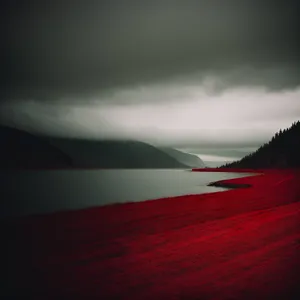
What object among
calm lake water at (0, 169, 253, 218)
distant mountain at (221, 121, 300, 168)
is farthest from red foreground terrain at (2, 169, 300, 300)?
distant mountain at (221, 121, 300, 168)

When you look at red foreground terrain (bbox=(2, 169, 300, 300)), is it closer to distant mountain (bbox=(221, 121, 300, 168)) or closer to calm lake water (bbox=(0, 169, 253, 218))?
calm lake water (bbox=(0, 169, 253, 218))

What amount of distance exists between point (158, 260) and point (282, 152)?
481 feet

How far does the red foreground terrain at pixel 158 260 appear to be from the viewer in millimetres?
5121

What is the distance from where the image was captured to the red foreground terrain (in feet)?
16.8

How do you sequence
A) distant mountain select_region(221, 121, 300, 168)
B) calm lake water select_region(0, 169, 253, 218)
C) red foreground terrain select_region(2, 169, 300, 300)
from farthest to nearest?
distant mountain select_region(221, 121, 300, 168)
calm lake water select_region(0, 169, 253, 218)
red foreground terrain select_region(2, 169, 300, 300)

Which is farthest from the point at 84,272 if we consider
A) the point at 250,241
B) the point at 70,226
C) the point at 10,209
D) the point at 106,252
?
the point at 10,209

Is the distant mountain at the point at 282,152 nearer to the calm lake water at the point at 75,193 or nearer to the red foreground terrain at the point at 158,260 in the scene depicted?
the calm lake water at the point at 75,193

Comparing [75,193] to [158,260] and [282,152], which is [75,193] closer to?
[158,260]

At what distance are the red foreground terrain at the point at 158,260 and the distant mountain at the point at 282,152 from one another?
13061 centimetres

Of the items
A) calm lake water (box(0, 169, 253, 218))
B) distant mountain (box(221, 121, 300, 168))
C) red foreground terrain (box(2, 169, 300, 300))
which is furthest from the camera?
distant mountain (box(221, 121, 300, 168))

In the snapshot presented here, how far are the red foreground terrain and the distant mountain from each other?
131m

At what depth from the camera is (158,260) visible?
22.4 ft

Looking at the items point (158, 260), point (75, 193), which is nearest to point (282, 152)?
point (75, 193)

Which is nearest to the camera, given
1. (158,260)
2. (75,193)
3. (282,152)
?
(158,260)
